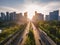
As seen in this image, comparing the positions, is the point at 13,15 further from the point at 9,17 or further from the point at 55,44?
the point at 55,44

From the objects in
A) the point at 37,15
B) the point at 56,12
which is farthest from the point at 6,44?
the point at 37,15

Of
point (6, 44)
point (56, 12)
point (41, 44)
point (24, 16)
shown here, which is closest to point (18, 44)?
point (6, 44)

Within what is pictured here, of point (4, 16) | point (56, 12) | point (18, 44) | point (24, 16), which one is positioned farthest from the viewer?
point (24, 16)

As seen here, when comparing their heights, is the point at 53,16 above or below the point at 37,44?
above

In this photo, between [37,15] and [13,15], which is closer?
[13,15]

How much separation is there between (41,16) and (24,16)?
17.2 metres

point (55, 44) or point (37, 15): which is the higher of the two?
point (37, 15)

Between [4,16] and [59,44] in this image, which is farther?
[4,16]

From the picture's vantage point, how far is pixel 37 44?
52.0 ft

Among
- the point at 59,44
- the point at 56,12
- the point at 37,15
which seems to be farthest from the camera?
the point at 37,15

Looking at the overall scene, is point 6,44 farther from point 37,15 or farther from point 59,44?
point 37,15

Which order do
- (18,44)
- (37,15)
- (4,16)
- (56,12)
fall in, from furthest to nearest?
(37,15)
(4,16)
(56,12)
(18,44)

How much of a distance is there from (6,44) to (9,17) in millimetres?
71157

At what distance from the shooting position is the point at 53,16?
82.8 meters
